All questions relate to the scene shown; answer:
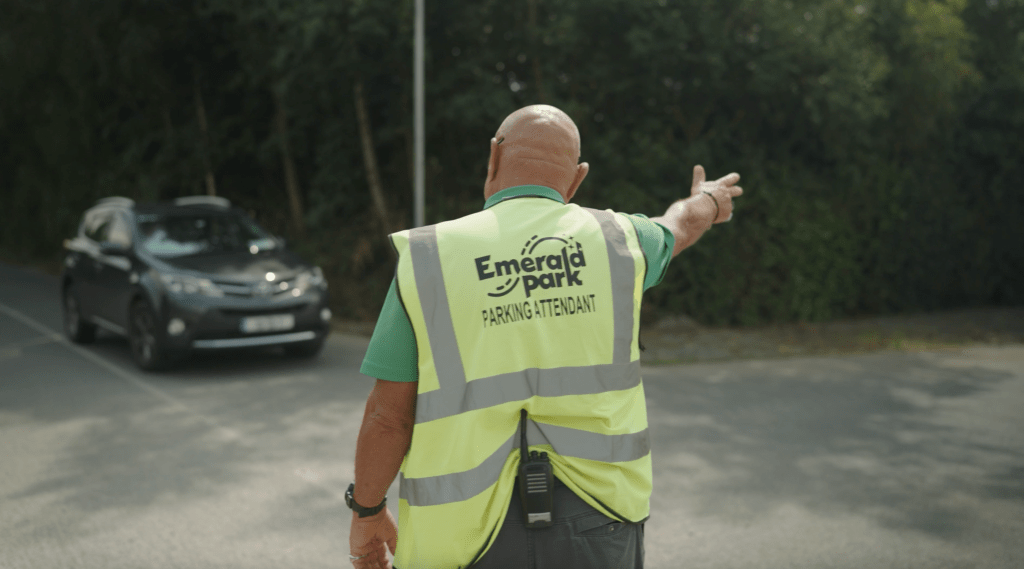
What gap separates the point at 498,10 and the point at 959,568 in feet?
34.7

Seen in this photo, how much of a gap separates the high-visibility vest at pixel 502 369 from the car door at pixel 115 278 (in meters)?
8.11

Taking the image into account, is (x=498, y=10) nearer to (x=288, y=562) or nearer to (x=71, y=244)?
(x=71, y=244)

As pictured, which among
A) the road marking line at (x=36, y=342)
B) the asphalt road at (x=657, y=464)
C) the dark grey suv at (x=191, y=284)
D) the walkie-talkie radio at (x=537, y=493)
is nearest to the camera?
the walkie-talkie radio at (x=537, y=493)

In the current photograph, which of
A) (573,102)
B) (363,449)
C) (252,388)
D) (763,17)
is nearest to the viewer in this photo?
(363,449)

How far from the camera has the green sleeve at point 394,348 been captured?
1.85 m

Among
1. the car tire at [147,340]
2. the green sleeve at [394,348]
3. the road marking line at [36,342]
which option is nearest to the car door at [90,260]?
the road marking line at [36,342]

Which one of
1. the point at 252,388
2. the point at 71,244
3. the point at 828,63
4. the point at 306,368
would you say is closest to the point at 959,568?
the point at 252,388

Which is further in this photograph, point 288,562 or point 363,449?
point 288,562

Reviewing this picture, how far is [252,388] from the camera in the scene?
7.95 m

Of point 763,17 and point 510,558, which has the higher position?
point 763,17

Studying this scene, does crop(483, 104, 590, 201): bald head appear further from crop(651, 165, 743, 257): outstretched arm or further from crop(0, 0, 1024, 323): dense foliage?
crop(0, 0, 1024, 323): dense foliage

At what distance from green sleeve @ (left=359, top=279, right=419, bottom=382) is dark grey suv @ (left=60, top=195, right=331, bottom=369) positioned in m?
7.08

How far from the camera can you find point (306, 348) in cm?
954

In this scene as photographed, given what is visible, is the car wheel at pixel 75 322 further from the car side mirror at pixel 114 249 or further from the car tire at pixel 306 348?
the car tire at pixel 306 348
